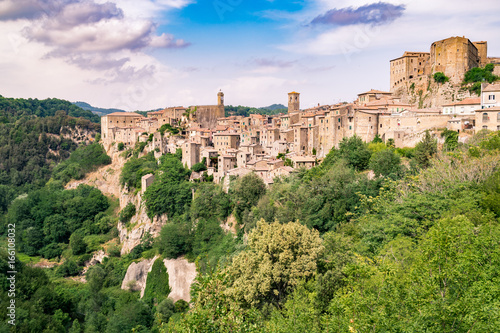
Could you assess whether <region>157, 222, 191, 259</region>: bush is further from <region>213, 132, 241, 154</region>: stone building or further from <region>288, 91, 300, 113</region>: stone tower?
<region>288, 91, 300, 113</region>: stone tower

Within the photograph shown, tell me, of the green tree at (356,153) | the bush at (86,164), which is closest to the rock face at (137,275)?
the green tree at (356,153)

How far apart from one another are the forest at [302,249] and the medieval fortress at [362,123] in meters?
2.45

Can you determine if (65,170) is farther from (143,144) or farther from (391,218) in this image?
(391,218)

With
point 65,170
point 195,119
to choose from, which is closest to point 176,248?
point 195,119

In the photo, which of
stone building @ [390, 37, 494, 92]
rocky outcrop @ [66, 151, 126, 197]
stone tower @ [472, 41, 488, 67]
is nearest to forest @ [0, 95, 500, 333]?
rocky outcrop @ [66, 151, 126, 197]

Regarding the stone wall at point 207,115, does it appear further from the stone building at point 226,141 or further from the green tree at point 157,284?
the green tree at point 157,284

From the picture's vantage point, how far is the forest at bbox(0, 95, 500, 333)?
35.2 feet

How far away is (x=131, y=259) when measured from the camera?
160ft

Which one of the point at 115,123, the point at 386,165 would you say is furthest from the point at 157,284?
the point at 115,123

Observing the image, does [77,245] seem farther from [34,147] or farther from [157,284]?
[34,147]

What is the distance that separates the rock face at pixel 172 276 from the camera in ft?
127

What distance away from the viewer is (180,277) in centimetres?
4016

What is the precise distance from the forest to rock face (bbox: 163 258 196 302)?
0.92 m

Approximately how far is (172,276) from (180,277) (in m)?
1.13
